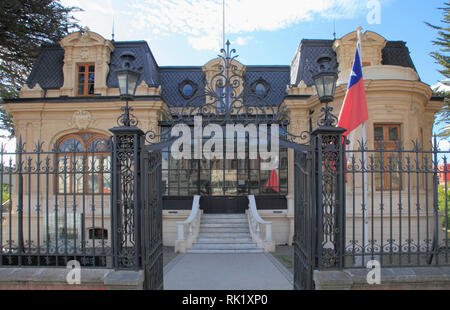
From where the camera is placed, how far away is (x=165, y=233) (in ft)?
41.9

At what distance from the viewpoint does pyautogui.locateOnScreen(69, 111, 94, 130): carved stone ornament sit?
12.6 m

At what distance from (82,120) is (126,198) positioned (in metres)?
9.39

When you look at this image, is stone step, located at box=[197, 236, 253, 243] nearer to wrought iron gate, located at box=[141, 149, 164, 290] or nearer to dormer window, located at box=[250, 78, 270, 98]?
wrought iron gate, located at box=[141, 149, 164, 290]

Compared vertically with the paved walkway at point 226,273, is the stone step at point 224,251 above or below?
below

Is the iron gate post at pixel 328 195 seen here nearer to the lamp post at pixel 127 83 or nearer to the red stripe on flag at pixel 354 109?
the red stripe on flag at pixel 354 109

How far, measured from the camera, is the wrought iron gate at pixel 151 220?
4699 mm

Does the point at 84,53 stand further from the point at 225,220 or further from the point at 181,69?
the point at 225,220

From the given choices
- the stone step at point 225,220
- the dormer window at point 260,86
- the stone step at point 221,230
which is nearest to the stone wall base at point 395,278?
the stone step at point 221,230

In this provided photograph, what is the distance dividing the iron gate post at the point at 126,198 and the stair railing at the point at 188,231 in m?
6.44

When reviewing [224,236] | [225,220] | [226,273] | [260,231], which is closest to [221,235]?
[224,236]

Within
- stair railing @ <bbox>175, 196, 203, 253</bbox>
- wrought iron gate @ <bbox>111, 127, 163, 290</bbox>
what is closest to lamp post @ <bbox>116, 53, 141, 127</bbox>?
wrought iron gate @ <bbox>111, 127, 163, 290</bbox>
